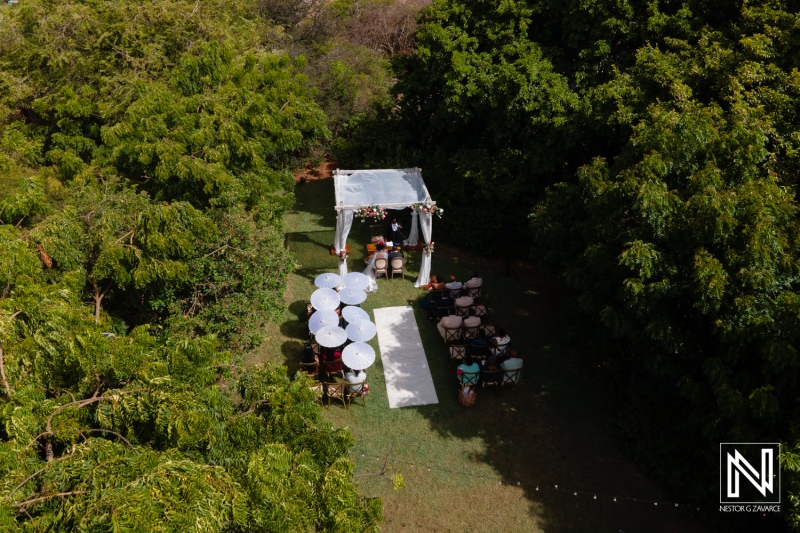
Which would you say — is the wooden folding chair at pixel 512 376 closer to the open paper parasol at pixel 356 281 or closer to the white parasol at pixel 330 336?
the white parasol at pixel 330 336

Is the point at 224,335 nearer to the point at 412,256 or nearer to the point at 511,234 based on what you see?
the point at 412,256

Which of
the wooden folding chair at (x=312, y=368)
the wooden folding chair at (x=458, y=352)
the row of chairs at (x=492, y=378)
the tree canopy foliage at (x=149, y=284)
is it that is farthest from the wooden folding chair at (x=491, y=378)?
the tree canopy foliage at (x=149, y=284)

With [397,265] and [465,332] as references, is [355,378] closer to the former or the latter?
[465,332]

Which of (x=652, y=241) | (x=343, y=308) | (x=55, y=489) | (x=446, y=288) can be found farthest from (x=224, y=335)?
(x=652, y=241)

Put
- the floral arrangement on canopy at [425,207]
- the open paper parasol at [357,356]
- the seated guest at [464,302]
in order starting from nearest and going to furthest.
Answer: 1. the open paper parasol at [357,356]
2. the seated guest at [464,302]
3. the floral arrangement on canopy at [425,207]

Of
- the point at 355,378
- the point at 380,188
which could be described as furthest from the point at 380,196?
the point at 355,378

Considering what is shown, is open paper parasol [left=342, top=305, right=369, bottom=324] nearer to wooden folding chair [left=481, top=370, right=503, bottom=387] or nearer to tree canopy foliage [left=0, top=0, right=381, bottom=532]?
tree canopy foliage [left=0, top=0, right=381, bottom=532]

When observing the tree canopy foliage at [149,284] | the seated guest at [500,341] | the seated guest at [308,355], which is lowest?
the seated guest at [308,355]
